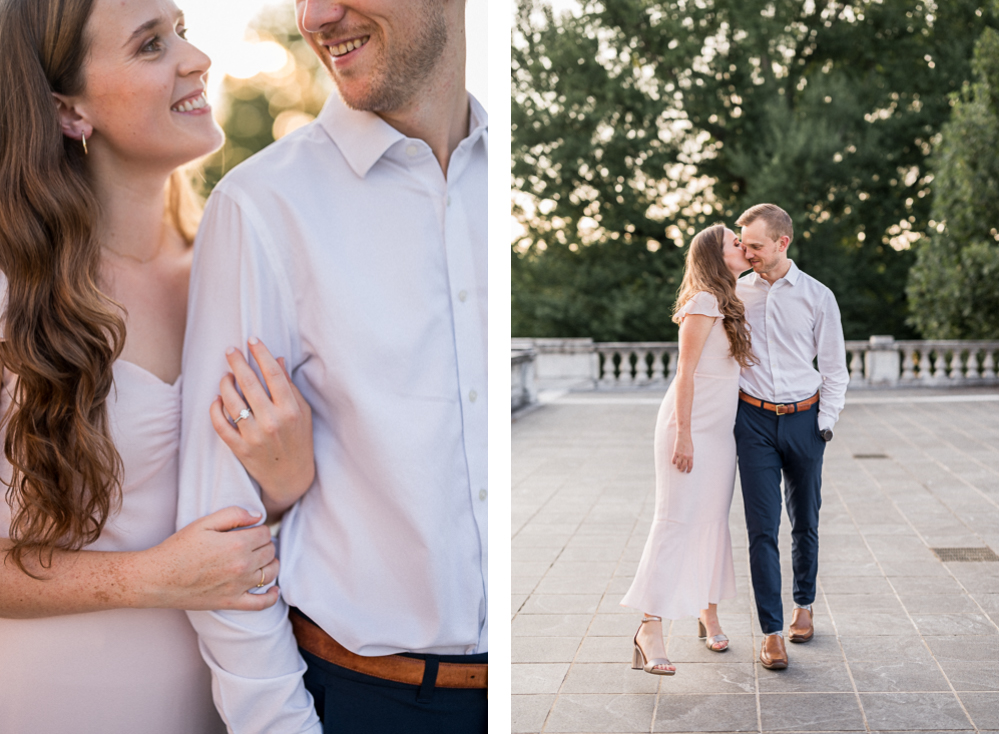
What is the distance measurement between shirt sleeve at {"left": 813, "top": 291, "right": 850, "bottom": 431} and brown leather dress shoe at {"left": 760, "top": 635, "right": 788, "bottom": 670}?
76 cm

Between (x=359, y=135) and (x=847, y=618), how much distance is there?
225 cm

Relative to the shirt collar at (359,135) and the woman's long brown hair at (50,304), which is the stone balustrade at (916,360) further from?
the woman's long brown hair at (50,304)

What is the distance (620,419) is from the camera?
867 cm

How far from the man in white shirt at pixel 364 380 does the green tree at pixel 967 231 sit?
7.51ft

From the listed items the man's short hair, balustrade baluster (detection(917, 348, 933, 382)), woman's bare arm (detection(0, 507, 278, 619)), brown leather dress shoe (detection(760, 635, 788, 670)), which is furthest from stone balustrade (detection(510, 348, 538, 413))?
woman's bare arm (detection(0, 507, 278, 619))

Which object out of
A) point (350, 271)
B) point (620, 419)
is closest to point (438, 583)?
point (350, 271)

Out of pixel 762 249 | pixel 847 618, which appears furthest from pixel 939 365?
pixel 762 249

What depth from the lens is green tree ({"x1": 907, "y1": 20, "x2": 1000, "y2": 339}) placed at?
3316mm

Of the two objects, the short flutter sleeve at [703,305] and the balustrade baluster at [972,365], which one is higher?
the short flutter sleeve at [703,305]

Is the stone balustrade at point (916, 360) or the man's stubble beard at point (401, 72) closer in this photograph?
the man's stubble beard at point (401, 72)

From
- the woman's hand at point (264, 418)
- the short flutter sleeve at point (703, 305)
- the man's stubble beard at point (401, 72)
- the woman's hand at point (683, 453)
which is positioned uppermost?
the man's stubble beard at point (401, 72)

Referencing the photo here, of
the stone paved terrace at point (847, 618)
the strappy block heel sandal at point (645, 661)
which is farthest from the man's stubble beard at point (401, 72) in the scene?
the strappy block heel sandal at point (645, 661)

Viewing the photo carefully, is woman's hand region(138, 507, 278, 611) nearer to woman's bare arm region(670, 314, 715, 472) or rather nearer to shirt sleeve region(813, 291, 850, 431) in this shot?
woman's bare arm region(670, 314, 715, 472)

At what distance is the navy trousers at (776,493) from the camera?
2.72 meters
